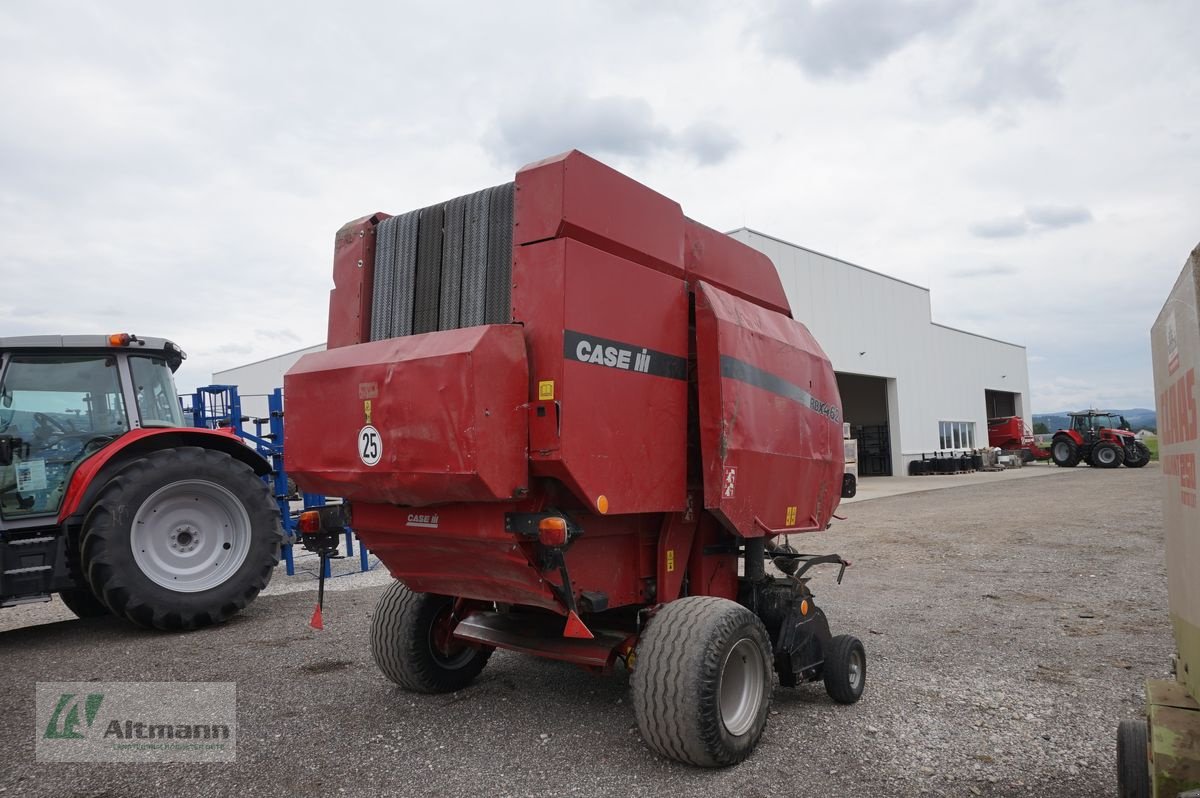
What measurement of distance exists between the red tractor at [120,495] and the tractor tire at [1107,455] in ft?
103

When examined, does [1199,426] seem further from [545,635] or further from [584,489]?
[545,635]

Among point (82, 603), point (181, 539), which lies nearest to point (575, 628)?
point (181, 539)

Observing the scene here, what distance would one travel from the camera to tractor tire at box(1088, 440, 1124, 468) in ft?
96.3

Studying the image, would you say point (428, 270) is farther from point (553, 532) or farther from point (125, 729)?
point (125, 729)

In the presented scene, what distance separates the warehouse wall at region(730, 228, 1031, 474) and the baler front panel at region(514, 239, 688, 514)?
1745 cm

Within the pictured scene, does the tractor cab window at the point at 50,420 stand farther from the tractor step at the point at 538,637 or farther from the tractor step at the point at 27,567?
the tractor step at the point at 538,637

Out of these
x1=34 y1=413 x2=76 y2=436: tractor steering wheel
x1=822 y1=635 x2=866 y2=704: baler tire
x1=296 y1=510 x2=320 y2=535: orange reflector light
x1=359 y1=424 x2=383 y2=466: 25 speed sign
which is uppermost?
x1=34 y1=413 x2=76 y2=436: tractor steering wheel

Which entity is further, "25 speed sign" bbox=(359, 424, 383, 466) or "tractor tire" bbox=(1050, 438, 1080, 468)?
"tractor tire" bbox=(1050, 438, 1080, 468)

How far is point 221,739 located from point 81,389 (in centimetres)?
399

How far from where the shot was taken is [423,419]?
11.3 ft

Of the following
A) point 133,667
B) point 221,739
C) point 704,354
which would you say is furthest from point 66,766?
point 704,354

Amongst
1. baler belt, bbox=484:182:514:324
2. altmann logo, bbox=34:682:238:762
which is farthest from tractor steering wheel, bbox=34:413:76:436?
baler belt, bbox=484:182:514:324

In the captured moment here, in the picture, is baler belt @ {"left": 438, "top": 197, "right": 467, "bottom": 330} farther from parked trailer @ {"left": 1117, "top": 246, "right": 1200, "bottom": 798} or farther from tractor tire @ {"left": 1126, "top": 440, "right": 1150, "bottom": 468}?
tractor tire @ {"left": 1126, "top": 440, "right": 1150, "bottom": 468}

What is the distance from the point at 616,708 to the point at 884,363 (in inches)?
996
